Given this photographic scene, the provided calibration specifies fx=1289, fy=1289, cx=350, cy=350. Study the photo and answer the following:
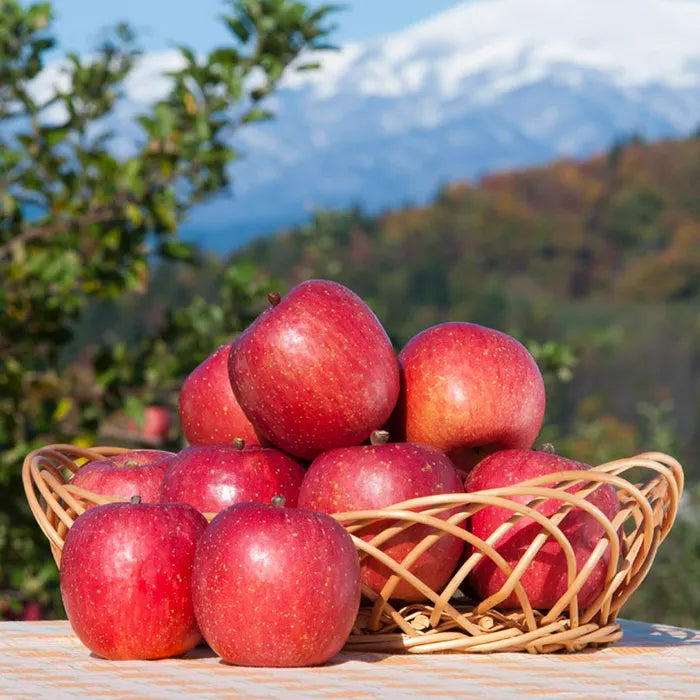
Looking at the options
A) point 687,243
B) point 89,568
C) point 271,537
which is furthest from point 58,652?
point 687,243

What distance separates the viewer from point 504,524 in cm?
177

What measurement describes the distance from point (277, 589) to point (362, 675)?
150mm

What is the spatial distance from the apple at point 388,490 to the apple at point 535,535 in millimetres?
66

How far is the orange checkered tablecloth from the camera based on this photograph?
1.47 m

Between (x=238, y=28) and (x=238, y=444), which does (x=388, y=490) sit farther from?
(x=238, y=28)

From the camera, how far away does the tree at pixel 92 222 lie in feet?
12.8

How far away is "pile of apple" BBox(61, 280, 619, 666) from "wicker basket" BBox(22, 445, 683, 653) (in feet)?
0.12

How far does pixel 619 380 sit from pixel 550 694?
20.9 m

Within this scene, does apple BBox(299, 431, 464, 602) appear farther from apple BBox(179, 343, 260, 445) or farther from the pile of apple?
apple BBox(179, 343, 260, 445)

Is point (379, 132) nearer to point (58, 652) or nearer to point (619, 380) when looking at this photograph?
point (619, 380)

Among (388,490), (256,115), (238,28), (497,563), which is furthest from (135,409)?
(497,563)

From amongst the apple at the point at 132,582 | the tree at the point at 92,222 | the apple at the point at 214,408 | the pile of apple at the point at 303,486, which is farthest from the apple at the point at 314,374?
the tree at the point at 92,222

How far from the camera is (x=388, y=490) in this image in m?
1.84

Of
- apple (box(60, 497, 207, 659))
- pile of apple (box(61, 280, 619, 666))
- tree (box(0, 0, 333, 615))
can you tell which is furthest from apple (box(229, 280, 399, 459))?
tree (box(0, 0, 333, 615))
